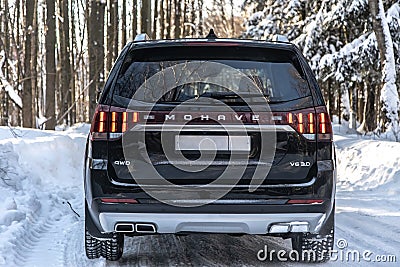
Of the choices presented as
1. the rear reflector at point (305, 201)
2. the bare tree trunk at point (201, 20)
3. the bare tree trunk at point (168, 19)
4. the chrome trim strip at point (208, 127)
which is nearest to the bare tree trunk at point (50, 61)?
the chrome trim strip at point (208, 127)

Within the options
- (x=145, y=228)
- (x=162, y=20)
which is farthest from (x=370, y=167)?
(x=162, y=20)

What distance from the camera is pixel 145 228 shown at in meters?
4.50

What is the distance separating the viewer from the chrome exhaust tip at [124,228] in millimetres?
4527

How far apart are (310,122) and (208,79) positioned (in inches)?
37.8

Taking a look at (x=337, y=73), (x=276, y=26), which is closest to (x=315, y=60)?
(x=337, y=73)

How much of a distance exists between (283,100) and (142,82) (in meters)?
1.11

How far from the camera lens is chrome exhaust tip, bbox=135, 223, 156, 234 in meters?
4.48

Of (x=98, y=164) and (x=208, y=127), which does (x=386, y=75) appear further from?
(x=98, y=164)

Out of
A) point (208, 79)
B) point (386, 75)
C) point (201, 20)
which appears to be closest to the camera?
point (208, 79)

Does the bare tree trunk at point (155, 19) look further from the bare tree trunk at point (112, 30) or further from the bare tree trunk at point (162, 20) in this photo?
the bare tree trunk at point (112, 30)

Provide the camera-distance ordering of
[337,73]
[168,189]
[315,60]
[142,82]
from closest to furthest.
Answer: [168,189], [142,82], [337,73], [315,60]

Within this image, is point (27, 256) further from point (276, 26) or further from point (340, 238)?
point (276, 26)

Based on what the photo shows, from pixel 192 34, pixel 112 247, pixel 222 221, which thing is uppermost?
pixel 192 34

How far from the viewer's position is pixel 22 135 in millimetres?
12273
